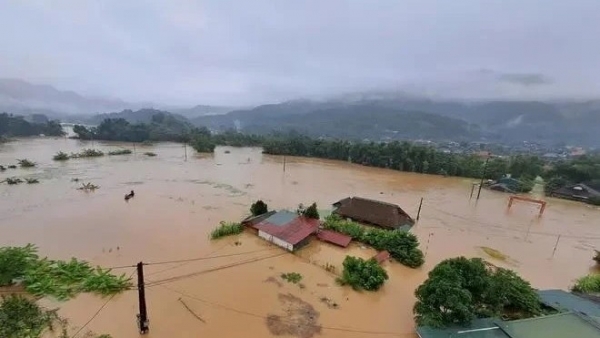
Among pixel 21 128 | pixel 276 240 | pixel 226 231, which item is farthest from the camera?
pixel 21 128

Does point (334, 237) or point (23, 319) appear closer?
point (23, 319)

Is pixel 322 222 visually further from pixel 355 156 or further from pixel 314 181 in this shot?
pixel 355 156

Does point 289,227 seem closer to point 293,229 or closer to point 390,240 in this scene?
point 293,229

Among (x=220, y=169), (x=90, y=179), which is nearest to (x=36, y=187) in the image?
(x=90, y=179)

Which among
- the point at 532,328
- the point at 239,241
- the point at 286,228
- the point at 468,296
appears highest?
the point at 468,296

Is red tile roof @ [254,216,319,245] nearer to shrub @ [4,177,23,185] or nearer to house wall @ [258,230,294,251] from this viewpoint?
house wall @ [258,230,294,251]

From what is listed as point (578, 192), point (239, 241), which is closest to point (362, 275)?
point (239, 241)

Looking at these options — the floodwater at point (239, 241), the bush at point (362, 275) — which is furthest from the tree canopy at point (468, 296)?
the bush at point (362, 275)
